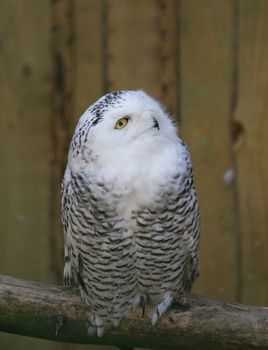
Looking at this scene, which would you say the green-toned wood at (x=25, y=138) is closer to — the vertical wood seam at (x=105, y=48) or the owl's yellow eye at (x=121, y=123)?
the vertical wood seam at (x=105, y=48)

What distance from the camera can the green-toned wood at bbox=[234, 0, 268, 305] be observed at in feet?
12.2

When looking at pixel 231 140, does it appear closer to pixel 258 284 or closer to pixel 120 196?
pixel 258 284

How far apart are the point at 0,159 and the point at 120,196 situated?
44.6 inches

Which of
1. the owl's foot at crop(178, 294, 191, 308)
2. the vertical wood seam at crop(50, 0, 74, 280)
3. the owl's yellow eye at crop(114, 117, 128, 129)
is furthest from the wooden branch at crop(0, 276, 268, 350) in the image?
the vertical wood seam at crop(50, 0, 74, 280)

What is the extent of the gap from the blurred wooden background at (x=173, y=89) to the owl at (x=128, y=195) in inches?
31.9

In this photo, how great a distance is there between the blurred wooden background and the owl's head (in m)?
0.94

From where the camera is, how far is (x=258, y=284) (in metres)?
3.79

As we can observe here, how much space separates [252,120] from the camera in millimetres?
3730

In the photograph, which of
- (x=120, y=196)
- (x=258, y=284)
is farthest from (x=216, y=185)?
(x=120, y=196)

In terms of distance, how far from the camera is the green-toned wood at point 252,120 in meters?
3.71

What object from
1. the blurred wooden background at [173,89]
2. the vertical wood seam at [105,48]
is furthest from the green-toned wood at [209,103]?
the vertical wood seam at [105,48]

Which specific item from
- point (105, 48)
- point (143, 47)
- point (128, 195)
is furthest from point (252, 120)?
point (128, 195)

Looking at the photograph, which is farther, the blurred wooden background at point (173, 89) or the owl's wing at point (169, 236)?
the blurred wooden background at point (173, 89)

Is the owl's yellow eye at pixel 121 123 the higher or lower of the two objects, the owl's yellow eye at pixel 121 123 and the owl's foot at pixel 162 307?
the higher
